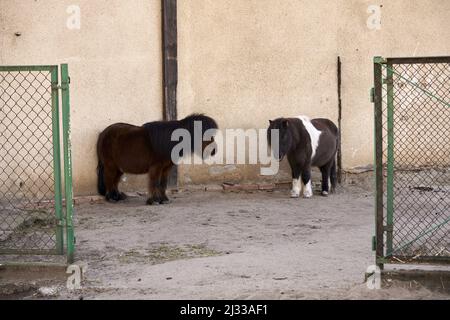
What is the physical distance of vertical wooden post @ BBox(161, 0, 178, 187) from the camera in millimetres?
10328

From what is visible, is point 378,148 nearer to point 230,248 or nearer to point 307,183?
point 230,248

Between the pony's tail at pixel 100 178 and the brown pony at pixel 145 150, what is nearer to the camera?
the brown pony at pixel 145 150

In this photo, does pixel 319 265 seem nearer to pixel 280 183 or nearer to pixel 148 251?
pixel 148 251

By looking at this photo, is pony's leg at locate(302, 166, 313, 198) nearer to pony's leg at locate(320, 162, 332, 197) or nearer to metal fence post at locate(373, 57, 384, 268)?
pony's leg at locate(320, 162, 332, 197)

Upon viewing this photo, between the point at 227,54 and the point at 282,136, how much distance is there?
1.39m

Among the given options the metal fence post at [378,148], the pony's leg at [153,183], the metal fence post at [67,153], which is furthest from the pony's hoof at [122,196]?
the metal fence post at [378,148]

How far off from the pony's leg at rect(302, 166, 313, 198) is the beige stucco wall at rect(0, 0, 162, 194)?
205cm

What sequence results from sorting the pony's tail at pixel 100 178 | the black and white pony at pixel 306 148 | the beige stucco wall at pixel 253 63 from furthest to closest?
the beige stucco wall at pixel 253 63
the black and white pony at pixel 306 148
the pony's tail at pixel 100 178

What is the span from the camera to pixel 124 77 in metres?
10.2

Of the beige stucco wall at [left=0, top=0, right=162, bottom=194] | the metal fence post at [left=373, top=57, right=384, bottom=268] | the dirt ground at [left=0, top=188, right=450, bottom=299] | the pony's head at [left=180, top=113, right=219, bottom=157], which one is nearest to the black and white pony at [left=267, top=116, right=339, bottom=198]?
the dirt ground at [left=0, top=188, right=450, bottom=299]

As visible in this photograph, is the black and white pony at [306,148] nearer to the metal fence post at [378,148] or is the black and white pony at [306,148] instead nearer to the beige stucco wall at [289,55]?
the beige stucco wall at [289,55]

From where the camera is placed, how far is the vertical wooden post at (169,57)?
10.3 metres

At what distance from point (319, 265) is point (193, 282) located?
1.14 meters

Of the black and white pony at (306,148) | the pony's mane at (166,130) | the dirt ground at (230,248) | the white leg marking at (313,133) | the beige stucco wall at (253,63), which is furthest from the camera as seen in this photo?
the beige stucco wall at (253,63)
